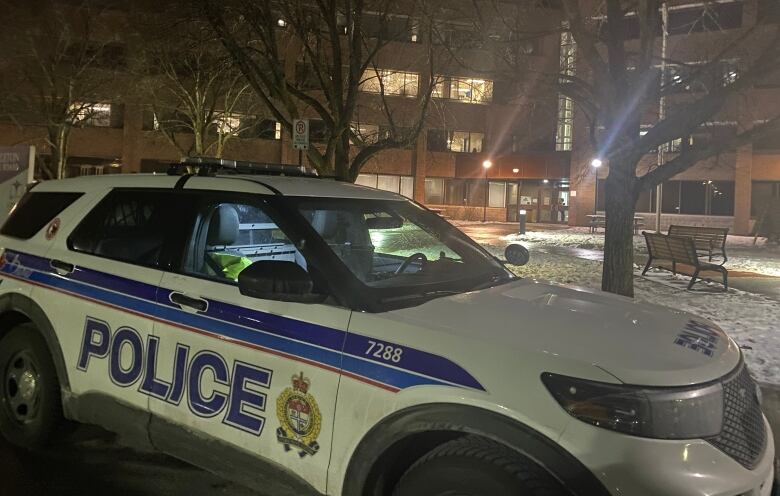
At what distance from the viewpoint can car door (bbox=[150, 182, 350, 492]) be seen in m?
2.65

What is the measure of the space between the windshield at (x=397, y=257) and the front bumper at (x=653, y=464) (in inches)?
42.2

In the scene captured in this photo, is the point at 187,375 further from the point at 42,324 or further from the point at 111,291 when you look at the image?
the point at 42,324

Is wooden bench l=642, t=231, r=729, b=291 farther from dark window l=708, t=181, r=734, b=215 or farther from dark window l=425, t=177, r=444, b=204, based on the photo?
dark window l=425, t=177, r=444, b=204

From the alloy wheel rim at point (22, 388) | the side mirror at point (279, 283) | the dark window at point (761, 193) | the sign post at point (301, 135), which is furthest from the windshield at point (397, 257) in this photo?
the dark window at point (761, 193)

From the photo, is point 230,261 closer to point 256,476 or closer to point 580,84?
point 256,476

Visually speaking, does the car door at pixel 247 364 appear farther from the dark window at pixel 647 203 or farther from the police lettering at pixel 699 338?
the dark window at pixel 647 203

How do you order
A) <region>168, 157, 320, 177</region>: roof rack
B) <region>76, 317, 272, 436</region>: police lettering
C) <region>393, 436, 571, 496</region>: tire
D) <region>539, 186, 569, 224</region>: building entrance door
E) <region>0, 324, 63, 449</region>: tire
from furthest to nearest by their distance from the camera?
<region>539, 186, 569, 224</region>: building entrance door, <region>168, 157, 320, 177</region>: roof rack, <region>0, 324, 63, 449</region>: tire, <region>76, 317, 272, 436</region>: police lettering, <region>393, 436, 571, 496</region>: tire

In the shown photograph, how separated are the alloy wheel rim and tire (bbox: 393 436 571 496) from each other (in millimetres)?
2713

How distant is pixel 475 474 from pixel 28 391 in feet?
10.3

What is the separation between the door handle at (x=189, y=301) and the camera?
3.05 metres

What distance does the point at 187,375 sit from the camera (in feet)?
9.98

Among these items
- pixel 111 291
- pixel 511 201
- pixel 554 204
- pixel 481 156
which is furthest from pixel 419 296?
pixel 511 201

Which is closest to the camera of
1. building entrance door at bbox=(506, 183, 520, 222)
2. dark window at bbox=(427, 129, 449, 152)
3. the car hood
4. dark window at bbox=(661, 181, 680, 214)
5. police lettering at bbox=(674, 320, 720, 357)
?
the car hood

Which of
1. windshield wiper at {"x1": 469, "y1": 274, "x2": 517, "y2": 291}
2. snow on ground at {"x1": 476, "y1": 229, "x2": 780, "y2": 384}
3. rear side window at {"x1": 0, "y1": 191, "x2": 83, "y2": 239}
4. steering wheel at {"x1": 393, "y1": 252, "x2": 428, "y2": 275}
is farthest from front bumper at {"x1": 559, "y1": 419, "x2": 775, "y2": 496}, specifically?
rear side window at {"x1": 0, "y1": 191, "x2": 83, "y2": 239}
